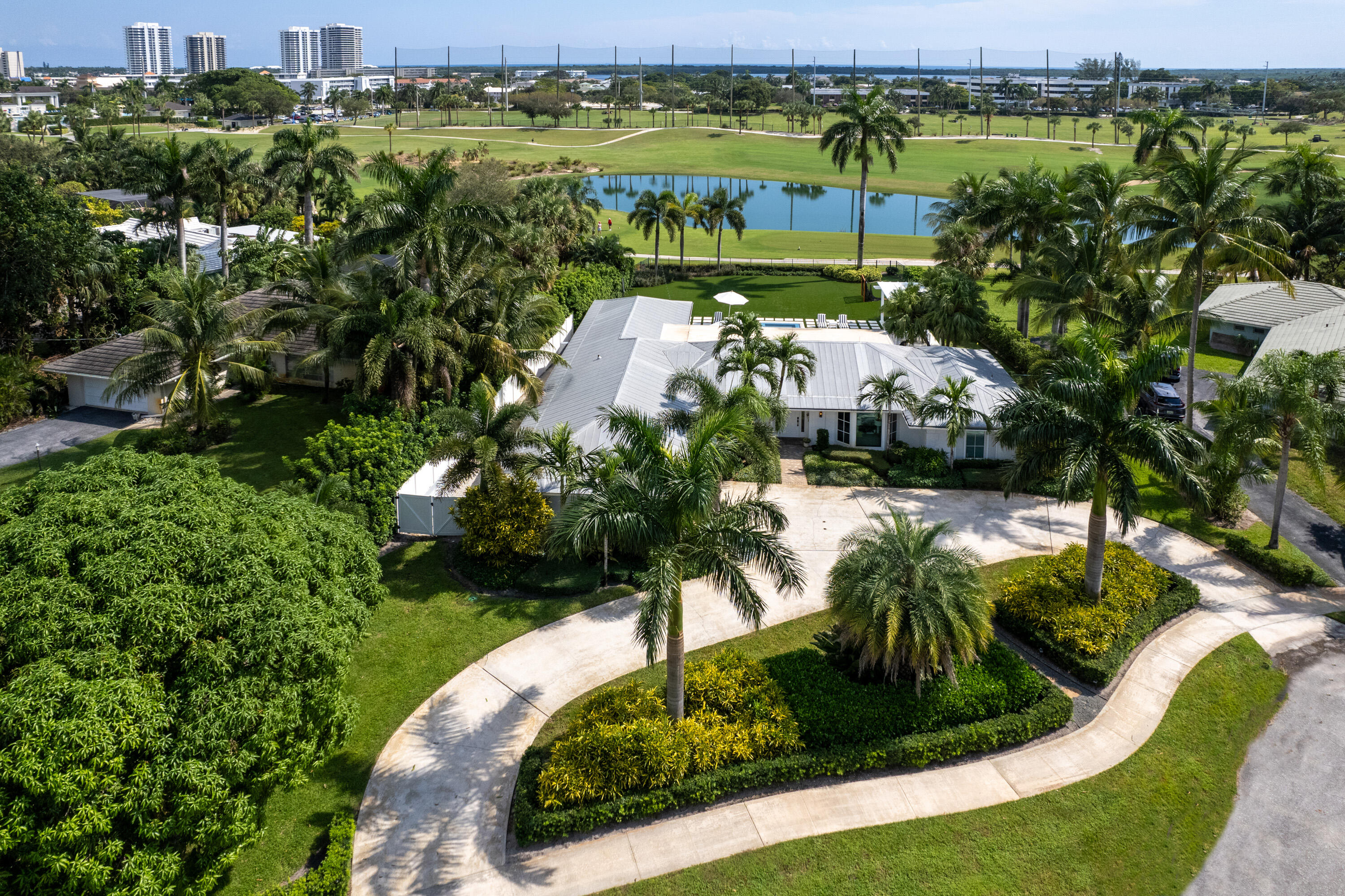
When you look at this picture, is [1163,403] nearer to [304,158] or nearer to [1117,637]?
[1117,637]

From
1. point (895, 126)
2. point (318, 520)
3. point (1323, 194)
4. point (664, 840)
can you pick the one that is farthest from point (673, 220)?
point (664, 840)

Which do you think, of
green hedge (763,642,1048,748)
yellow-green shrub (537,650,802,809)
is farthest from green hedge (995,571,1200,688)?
yellow-green shrub (537,650,802,809)

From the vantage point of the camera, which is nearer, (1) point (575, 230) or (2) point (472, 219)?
(2) point (472, 219)

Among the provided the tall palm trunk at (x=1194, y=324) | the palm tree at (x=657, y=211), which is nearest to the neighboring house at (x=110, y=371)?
the palm tree at (x=657, y=211)

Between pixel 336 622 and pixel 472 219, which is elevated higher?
pixel 472 219

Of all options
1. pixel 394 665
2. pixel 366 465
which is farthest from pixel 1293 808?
pixel 366 465

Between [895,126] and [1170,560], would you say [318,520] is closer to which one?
[1170,560]
